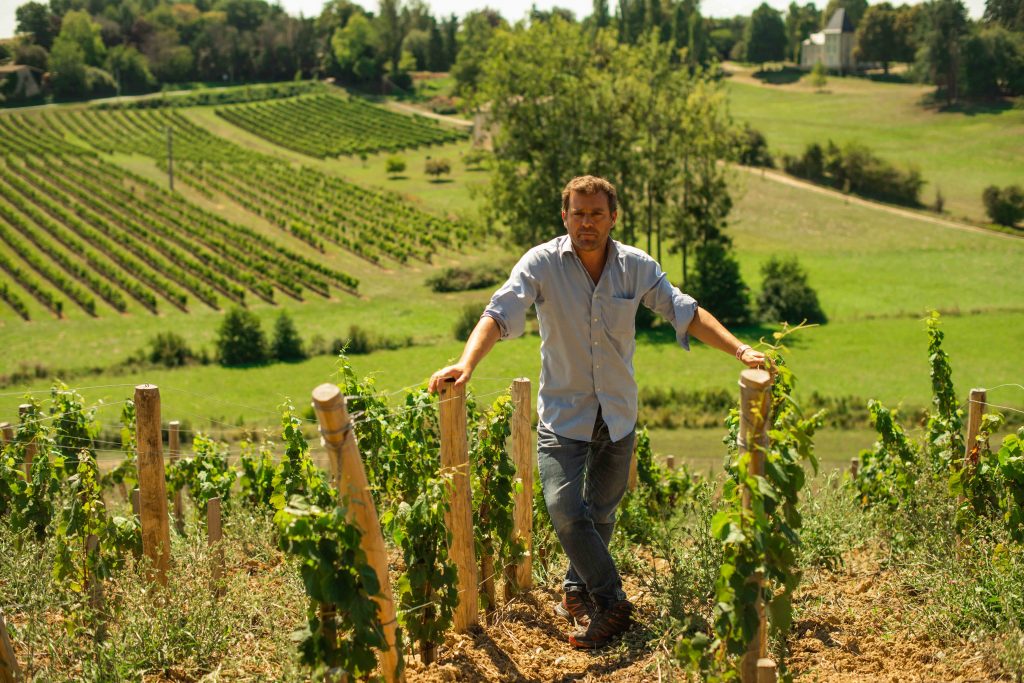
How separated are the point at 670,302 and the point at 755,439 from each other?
123 cm

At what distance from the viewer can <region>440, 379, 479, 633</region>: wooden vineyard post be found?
4379mm

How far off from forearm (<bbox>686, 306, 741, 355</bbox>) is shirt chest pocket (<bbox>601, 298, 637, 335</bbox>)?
29cm

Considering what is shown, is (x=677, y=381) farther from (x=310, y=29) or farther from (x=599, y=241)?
(x=310, y=29)

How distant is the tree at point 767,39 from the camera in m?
111

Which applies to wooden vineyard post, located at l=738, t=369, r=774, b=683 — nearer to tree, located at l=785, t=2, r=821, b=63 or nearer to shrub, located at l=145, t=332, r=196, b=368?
shrub, located at l=145, t=332, r=196, b=368

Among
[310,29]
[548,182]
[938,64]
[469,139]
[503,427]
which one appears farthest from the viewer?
[310,29]

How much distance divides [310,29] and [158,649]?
114638 mm

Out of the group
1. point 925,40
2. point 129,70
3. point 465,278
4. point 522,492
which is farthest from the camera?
point 129,70

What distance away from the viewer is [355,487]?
3.50 metres

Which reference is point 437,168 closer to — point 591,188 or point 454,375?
point 591,188

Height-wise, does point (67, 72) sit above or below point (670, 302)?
above

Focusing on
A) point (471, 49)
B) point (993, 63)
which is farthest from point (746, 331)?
point (471, 49)

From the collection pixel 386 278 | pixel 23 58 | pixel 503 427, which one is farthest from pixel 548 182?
pixel 23 58

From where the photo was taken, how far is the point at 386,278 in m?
42.0
